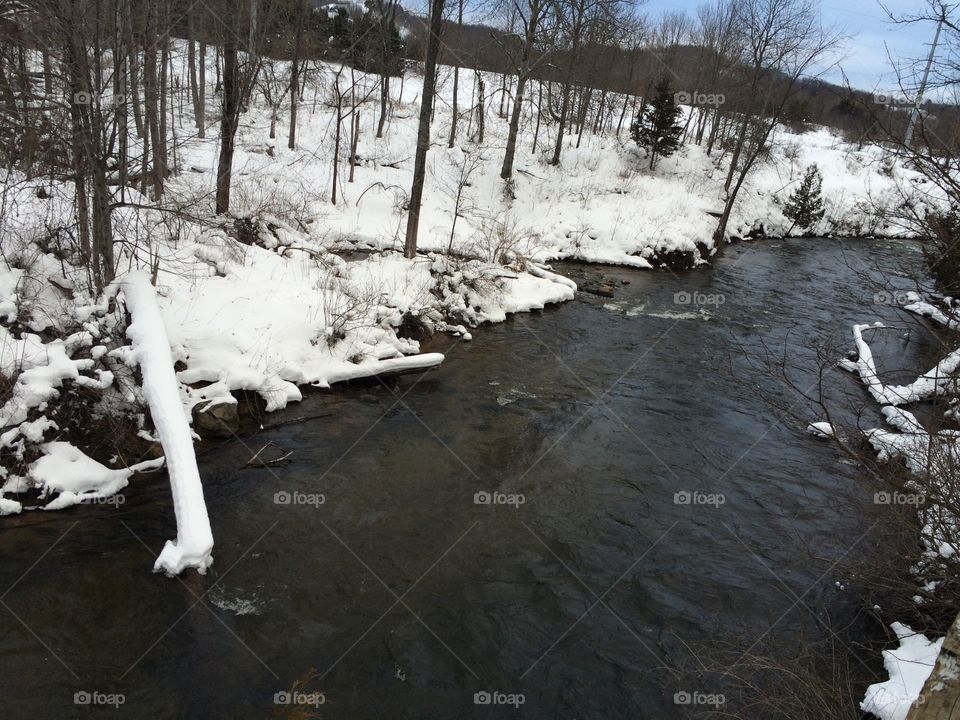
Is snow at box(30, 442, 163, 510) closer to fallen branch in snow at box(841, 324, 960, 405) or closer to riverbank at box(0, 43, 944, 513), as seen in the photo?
riverbank at box(0, 43, 944, 513)

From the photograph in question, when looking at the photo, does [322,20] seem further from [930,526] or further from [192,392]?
[930,526]

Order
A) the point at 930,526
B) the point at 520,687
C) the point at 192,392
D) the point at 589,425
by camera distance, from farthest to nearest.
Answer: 1. the point at 589,425
2. the point at 192,392
3. the point at 930,526
4. the point at 520,687

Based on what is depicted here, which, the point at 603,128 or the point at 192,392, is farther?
the point at 603,128

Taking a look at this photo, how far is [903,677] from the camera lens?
527 cm

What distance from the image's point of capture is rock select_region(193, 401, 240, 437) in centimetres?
852

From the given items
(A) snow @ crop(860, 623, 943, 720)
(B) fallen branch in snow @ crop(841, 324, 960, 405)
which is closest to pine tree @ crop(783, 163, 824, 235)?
(B) fallen branch in snow @ crop(841, 324, 960, 405)

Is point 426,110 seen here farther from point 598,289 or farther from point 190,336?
point 190,336

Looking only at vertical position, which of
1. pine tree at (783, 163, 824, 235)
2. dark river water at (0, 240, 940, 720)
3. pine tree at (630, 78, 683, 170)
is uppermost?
pine tree at (630, 78, 683, 170)

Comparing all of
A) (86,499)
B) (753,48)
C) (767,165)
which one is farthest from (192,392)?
(767,165)

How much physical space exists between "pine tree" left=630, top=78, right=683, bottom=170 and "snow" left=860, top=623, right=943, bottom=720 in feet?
89.1

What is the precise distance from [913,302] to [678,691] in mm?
16662

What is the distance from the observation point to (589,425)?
9.84m

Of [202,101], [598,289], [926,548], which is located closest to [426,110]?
[598,289]

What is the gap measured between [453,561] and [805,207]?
28.2 meters
